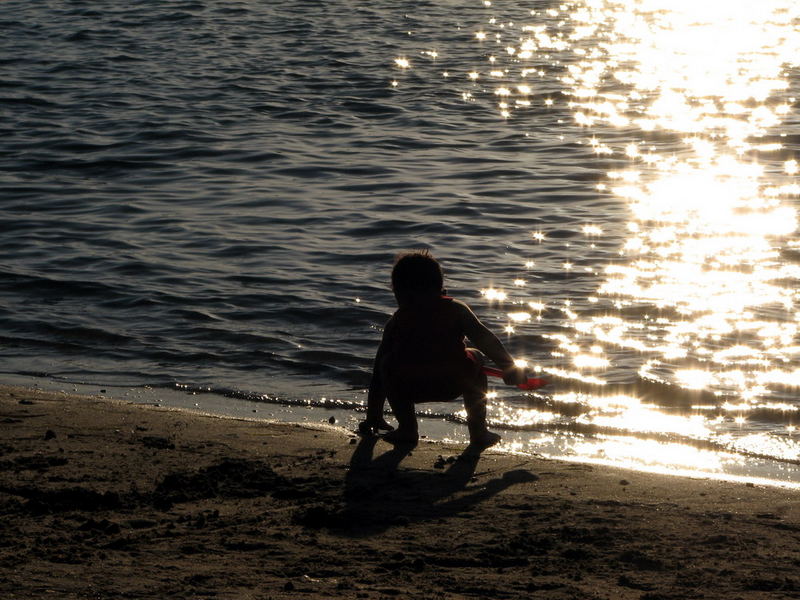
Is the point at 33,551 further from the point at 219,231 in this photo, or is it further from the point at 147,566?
the point at 219,231

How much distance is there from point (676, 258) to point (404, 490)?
612 cm

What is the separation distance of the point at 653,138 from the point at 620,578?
42.2 ft

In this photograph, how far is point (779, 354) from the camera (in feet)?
27.3

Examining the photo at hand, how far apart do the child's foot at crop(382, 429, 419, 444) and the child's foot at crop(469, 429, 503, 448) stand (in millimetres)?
287

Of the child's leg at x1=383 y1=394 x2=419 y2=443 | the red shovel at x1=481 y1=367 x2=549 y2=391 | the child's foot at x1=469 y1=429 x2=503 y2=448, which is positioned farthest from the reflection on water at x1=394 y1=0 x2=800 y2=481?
the child's leg at x1=383 y1=394 x2=419 y2=443

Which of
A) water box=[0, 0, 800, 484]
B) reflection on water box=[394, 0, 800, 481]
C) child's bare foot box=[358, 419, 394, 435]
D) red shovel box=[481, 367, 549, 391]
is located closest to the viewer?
red shovel box=[481, 367, 549, 391]

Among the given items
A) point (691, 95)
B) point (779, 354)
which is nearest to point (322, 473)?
point (779, 354)

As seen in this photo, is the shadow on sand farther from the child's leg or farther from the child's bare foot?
the child's bare foot

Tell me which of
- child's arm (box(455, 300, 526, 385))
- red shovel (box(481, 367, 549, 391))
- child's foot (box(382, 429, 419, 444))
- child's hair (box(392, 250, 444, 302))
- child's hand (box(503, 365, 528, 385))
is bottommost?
child's foot (box(382, 429, 419, 444))

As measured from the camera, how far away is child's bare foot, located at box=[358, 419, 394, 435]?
6477 mm

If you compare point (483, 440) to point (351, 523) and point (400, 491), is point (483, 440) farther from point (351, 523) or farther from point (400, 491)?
point (351, 523)

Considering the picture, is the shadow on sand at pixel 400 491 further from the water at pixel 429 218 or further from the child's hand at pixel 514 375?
the water at pixel 429 218

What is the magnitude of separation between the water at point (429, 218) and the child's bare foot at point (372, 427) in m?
0.48

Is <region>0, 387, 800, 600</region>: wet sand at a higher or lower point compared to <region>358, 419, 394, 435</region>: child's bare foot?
lower
